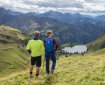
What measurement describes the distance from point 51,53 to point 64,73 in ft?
13.3

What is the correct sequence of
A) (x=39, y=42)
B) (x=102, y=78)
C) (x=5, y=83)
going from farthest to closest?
(x=5, y=83) < (x=39, y=42) < (x=102, y=78)

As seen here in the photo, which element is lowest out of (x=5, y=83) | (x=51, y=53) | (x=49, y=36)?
(x=5, y=83)

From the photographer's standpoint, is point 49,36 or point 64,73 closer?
point 49,36

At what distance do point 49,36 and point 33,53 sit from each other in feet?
6.55

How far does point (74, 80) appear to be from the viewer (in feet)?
76.2

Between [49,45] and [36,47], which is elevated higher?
[49,45]

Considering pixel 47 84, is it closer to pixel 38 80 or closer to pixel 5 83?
pixel 38 80

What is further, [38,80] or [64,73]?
[64,73]

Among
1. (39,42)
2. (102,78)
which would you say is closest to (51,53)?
(39,42)

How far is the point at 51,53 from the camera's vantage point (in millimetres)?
23953

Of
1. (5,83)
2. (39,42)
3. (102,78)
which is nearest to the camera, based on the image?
(102,78)

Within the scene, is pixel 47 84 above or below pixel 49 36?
below

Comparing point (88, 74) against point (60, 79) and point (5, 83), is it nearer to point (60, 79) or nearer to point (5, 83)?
point (60, 79)

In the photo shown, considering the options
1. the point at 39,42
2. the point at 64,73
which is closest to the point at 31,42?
the point at 39,42
